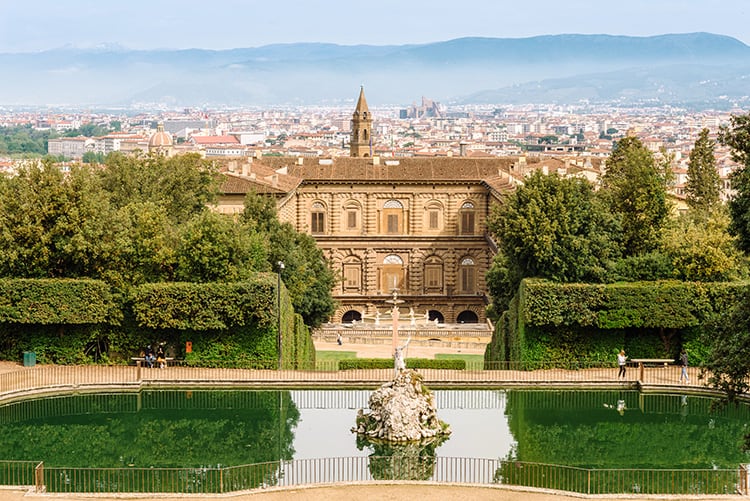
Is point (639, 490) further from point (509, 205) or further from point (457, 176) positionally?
point (457, 176)

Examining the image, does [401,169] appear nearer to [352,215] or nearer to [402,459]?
[352,215]

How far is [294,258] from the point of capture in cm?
5644

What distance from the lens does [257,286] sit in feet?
138

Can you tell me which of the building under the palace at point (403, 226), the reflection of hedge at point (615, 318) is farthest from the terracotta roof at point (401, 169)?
the reflection of hedge at point (615, 318)

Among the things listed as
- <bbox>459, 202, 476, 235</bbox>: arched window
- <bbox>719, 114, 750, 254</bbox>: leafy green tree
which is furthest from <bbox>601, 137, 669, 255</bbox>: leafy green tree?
<bbox>459, 202, 476, 235</bbox>: arched window

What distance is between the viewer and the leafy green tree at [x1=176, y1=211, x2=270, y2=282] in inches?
1692

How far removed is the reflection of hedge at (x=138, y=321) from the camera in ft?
136

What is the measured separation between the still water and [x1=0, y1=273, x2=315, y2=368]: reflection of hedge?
11.3ft

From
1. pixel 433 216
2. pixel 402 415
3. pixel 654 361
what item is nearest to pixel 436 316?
pixel 433 216

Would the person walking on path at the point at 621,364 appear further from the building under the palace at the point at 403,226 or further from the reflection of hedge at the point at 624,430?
the building under the palace at the point at 403,226

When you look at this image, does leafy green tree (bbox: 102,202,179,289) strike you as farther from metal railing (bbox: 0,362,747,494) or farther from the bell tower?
the bell tower

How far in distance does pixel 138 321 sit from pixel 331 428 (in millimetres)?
9599

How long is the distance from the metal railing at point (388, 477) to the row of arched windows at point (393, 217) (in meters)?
49.2

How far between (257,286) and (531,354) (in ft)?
28.7
